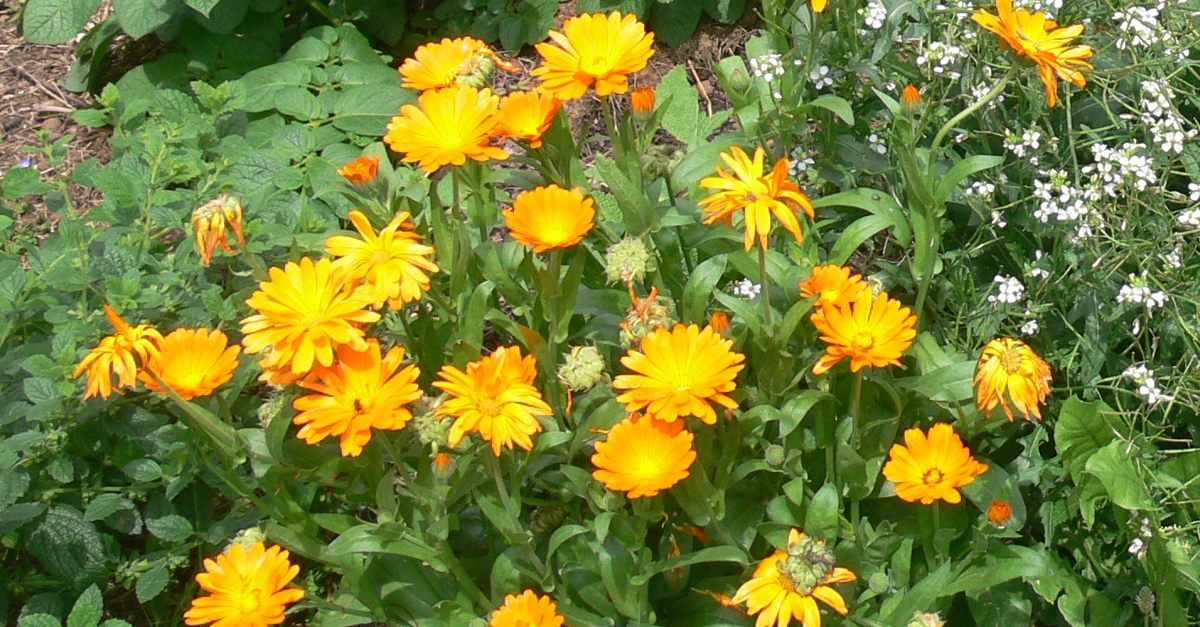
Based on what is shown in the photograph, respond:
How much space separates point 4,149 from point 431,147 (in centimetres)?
216

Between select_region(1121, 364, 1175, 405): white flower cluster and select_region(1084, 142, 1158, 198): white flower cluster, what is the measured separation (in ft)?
0.97

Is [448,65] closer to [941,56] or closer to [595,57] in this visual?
[595,57]

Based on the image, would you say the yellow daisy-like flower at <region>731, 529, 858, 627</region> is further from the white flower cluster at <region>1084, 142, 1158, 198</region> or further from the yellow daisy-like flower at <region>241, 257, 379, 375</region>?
the white flower cluster at <region>1084, 142, 1158, 198</region>

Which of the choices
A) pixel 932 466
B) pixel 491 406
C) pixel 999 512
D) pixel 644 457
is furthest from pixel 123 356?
pixel 999 512

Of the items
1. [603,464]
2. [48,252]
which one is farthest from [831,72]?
[48,252]

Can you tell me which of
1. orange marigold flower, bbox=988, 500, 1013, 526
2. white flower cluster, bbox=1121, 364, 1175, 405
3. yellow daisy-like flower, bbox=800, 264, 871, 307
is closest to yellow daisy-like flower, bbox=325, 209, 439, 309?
yellow daisy-like flower, bbox=800, 264, 871, 307

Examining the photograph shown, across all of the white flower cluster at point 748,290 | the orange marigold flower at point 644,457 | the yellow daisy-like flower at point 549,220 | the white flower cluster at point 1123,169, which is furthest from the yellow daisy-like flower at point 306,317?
the white flower cluster at point 1123,169

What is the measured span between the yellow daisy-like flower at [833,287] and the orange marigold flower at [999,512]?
380 millimetres

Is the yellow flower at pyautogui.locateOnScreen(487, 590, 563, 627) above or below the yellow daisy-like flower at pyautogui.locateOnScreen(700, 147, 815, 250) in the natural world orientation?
below

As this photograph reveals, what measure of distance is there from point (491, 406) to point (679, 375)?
0.26 m

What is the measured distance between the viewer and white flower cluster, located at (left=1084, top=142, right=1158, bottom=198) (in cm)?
182

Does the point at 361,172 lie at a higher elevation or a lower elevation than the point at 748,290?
higher

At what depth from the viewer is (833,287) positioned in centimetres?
166

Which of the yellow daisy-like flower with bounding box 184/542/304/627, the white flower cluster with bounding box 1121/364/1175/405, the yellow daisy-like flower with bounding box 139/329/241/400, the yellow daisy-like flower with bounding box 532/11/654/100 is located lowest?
the yellow daisy-like flower with bounding box 184/542/304/627
